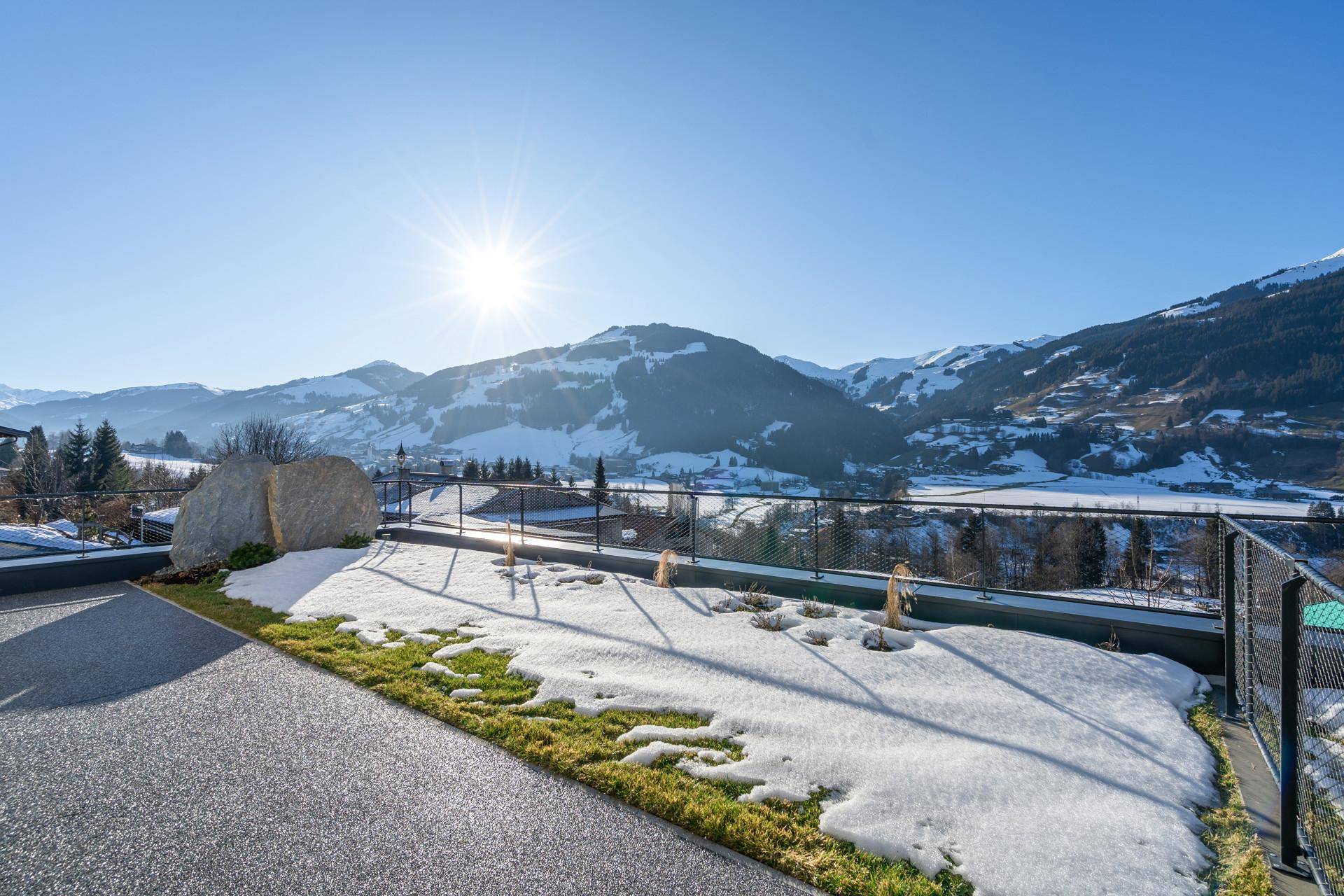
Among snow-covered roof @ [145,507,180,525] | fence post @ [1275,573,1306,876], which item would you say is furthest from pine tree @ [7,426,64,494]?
fence post @ [1275,573,1306,876]

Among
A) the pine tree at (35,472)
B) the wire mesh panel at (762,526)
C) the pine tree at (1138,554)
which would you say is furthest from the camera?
the pine tree at (35,472)

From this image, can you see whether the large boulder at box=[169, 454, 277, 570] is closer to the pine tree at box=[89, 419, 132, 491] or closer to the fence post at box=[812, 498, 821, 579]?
the fence post at box=[812, 498, 821, 579]

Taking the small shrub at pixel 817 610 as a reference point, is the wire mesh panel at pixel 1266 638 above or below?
above

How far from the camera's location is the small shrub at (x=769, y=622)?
20.2 ft

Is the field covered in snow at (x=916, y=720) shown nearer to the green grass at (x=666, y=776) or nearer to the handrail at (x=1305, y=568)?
the green grass at (x=666, y=776)

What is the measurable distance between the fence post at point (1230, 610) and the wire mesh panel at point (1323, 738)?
1250 mm

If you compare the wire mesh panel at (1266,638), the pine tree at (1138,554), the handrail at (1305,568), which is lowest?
the pine tree at (1138,554)

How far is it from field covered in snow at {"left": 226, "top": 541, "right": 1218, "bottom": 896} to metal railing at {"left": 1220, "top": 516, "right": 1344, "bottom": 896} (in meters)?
0.41

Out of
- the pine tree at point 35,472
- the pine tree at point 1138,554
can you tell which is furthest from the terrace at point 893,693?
the pine tree at point 35,472

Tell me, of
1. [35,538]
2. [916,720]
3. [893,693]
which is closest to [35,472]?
[35,538]

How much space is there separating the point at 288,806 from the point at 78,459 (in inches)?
2244

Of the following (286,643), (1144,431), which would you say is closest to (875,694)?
(286,643)

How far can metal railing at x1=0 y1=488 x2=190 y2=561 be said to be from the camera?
9992 millimetres

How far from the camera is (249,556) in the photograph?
10102mm
